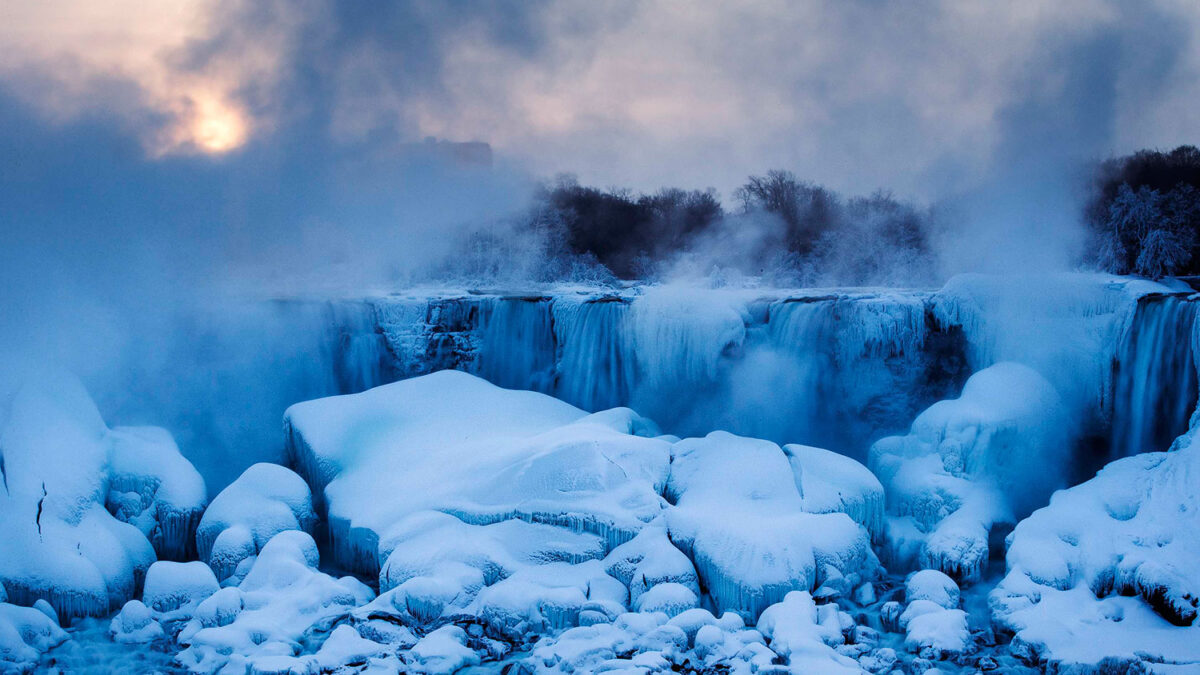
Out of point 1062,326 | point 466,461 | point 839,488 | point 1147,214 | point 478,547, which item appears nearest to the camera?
point 478,547

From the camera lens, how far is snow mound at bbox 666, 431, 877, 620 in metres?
6.18

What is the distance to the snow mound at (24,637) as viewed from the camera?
5.50 meters

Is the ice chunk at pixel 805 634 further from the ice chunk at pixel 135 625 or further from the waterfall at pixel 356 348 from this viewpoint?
the waterfall at pixel 356 348

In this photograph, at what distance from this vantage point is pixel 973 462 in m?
7.87

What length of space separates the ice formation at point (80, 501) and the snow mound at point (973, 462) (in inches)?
242

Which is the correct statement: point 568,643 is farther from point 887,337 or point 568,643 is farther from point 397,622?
point 887,337

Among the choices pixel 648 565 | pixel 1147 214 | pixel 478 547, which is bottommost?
pixel 648 565

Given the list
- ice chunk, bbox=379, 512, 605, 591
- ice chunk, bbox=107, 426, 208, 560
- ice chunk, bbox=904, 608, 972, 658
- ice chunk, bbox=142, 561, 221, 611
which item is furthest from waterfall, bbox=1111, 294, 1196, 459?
ice chunk, bbox=107, 426, 208, 560

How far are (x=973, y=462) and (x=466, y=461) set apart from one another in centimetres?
450

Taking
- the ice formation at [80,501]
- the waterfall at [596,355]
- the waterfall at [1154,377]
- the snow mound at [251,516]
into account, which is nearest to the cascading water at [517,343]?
the waterfall at [596,355]

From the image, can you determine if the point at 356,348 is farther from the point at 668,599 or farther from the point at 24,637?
the point at 668,599

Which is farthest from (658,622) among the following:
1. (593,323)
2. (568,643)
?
(593,323)

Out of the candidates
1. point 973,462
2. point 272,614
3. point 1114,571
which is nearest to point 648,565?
point 272,614

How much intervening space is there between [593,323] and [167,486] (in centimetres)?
507
